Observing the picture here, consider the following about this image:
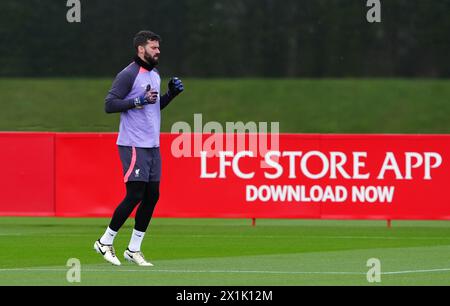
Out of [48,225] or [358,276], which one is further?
[48,225]

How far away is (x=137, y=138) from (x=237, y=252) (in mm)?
2439

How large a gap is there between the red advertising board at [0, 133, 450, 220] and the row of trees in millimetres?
11734

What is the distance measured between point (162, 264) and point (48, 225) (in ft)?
20.5

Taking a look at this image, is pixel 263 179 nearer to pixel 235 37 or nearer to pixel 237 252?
pixel 237 252

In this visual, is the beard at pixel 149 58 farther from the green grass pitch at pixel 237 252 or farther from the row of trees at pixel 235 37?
the row of trees at pixel 235 37

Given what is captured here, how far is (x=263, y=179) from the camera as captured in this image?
18.7 metres

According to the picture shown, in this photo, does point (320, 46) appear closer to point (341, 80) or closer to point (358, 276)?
point (341, 80)

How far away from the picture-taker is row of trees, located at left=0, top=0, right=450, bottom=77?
3041 centimetres

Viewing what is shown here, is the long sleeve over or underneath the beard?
underneath

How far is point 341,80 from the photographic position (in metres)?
31.5

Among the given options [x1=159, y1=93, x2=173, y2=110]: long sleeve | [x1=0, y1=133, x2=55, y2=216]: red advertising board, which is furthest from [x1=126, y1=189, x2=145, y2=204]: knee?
[x1=0, y1=133, x2=55, y2=216]: red advertising board

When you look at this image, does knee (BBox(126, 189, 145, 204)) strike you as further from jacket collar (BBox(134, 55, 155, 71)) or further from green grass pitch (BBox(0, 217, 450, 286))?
jacket collar (BBox(134, 55, 155, 71))

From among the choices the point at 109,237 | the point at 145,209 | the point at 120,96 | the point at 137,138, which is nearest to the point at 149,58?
the point at 120,96
